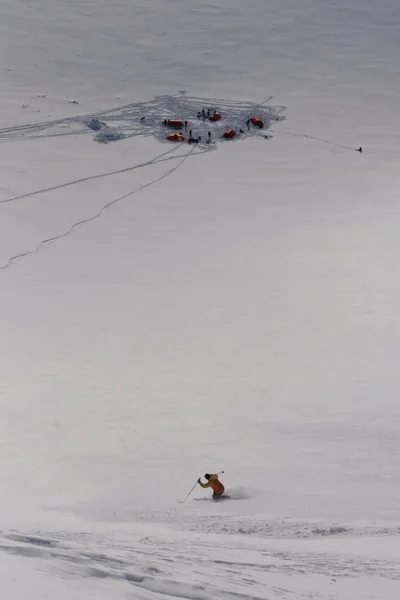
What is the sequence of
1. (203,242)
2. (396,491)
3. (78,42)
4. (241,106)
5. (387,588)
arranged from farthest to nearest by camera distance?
(78,42) → (241,106) → (203,242) → (396,491) → (387,588)

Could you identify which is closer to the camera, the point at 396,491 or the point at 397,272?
the point at 396,491

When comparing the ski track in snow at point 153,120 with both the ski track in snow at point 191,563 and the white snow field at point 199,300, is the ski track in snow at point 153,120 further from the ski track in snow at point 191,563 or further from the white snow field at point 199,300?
the ski track in snow at point 191,563

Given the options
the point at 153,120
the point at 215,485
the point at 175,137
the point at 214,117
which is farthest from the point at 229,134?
the point at 215,485

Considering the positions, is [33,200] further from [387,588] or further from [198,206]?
[387,588]

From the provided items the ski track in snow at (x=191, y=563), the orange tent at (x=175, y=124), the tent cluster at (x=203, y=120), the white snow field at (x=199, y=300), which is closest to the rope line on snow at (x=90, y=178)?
the white snow field at (x=199, y=300)

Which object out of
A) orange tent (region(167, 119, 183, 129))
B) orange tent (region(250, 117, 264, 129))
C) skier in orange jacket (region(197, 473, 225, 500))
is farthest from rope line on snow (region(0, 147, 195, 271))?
skier in orange jacket (region(197, 473, 225, 500))

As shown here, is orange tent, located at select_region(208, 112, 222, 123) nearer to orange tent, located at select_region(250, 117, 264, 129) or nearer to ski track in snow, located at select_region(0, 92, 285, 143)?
ski track in snow, located at select_region(0, 92, 285, 143)

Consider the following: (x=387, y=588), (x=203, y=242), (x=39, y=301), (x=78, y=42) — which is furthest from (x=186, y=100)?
(x=387, y=588)
